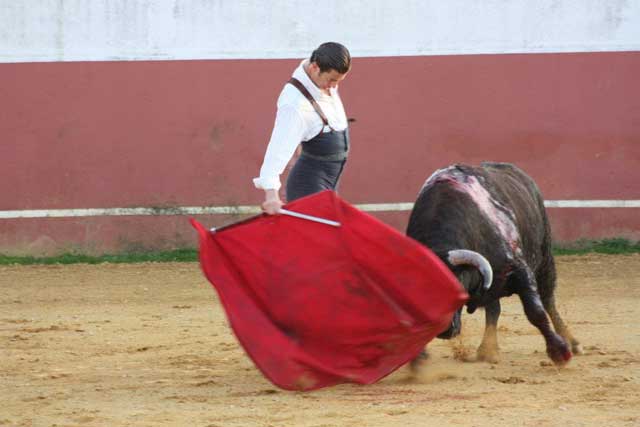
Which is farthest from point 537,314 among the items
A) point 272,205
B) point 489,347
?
point 272,205

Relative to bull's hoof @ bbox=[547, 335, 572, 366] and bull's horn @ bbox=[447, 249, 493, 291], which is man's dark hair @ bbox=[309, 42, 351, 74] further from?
bull's hoof @ bbox=[547, 335, 572, 366]

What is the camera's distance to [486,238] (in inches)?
258

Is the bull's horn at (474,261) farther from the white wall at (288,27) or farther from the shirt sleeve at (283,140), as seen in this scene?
the white wall at (288,27)

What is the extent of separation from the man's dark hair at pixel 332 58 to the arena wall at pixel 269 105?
215 inches

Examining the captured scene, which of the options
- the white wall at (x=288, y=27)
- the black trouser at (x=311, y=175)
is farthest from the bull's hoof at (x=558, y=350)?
the white wall at (x=288, y=27)

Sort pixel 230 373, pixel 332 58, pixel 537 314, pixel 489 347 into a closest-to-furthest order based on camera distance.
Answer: pixel 332 58 → pixel 537 314 → pixel 230 373 → pixel 489 347

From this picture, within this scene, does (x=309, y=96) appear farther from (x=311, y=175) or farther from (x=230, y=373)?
(x=230, y=373)

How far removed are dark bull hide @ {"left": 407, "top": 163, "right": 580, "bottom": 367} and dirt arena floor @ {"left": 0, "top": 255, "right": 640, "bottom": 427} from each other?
263 mm

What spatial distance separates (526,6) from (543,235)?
4600 millimetres

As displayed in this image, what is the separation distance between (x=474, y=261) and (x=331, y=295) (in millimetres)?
797

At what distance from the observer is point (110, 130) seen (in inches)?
451

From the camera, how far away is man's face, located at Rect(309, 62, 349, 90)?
5953 millimetres

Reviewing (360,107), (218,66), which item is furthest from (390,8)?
(218,66)

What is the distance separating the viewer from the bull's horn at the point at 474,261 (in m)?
6.04
